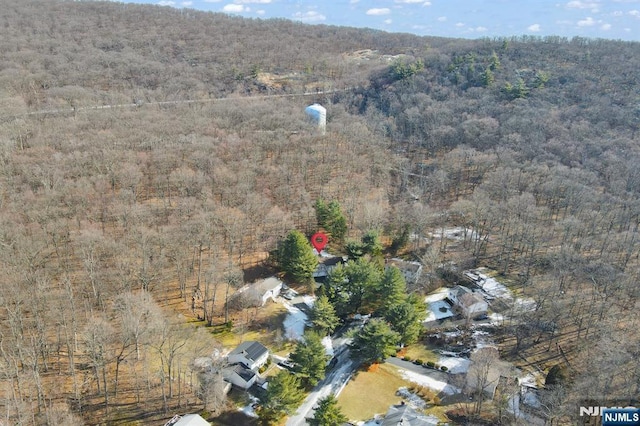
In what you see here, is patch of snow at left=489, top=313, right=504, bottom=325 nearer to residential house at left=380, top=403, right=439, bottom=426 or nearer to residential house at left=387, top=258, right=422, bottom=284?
residential house at left=387, top=258, right=422, bottom=284

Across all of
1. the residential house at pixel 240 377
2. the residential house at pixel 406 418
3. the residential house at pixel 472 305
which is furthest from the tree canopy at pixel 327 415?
the residential house at pixel 472 305

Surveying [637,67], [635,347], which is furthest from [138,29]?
[635,347]

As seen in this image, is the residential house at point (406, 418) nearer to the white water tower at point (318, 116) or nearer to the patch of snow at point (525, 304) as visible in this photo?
the patch of snow at point (525, 304)

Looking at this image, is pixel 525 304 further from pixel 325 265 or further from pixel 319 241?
pixel 319 241

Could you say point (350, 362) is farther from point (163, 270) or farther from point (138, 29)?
point (138, 29)

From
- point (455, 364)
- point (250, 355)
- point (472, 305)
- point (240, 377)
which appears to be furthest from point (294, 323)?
point (472, 305)
